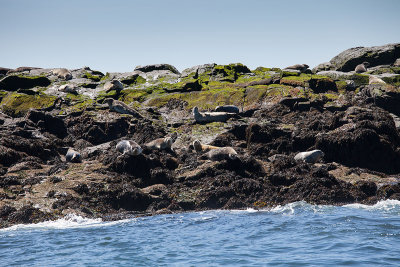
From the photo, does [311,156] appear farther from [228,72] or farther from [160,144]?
[228,72]

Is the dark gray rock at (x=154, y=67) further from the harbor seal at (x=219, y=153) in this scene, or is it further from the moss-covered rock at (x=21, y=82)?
the harbor seal at (x=219, y=153)

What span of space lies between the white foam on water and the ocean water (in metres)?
0.03

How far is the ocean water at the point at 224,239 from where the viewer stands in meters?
7.69

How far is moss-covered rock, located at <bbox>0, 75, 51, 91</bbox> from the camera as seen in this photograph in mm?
25312

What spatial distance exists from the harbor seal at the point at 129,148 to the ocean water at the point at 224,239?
10.6ft

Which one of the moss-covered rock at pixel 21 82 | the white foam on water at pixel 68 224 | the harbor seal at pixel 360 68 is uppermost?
the harbor seal at pixel 360 68

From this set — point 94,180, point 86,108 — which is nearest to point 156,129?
point 86,108

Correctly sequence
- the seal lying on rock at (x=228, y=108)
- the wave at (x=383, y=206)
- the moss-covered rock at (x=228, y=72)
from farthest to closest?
the moss-covered rock at (x=228, y=72) < the seal lying on rock at (x=228, y=108) < the wave at (x=383, y=206)

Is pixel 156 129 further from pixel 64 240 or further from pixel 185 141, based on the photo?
pixel 64 240

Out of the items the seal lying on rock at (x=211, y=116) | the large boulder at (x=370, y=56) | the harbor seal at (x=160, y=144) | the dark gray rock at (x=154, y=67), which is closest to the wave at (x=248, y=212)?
the harbor seal at (x=160, y=144)

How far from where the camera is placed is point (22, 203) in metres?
11.6

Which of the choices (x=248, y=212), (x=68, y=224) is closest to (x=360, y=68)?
(x=248, y=212)

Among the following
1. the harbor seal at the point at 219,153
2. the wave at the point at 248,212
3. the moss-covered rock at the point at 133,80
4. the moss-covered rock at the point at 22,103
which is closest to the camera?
the wave at the point at 248,212

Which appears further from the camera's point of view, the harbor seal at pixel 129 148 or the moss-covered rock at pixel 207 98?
the moss-covered rock at pixel 207 98
